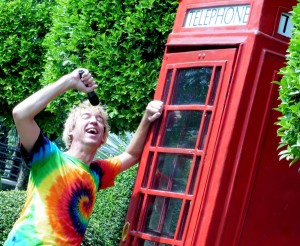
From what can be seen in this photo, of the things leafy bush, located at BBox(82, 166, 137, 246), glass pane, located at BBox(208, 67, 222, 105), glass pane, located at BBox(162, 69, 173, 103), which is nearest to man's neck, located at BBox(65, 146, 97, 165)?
glass pane, located at BBox(162, 69, 173, 103)

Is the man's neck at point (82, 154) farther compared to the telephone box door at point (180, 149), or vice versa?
the man's neck at point (82, 154)

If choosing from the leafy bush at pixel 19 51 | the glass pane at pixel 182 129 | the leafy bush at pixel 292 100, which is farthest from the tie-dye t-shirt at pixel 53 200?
the leafy bush at pixel 19 51

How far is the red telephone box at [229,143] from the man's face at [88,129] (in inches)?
17.0

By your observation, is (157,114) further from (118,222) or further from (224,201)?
(118,222)

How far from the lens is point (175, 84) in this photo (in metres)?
6.60

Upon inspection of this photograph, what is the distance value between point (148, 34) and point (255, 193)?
3111mm

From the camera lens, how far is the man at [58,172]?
6160mm

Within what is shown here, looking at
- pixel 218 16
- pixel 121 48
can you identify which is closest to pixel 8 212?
pixel 121 48

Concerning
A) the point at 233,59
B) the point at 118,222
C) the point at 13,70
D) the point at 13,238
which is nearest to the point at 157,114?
the point at 233,59

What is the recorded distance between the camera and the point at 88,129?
6.45 m

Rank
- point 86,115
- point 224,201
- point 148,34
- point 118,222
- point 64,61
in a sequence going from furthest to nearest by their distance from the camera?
point 118,222
point 64,61
point 148,34
point 86,115
point 224,201

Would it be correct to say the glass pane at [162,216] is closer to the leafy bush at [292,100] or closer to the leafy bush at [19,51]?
the leafy bush at [292,100]

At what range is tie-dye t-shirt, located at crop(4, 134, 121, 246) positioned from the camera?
243 inches

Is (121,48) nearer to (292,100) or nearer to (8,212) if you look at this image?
(8,212)
